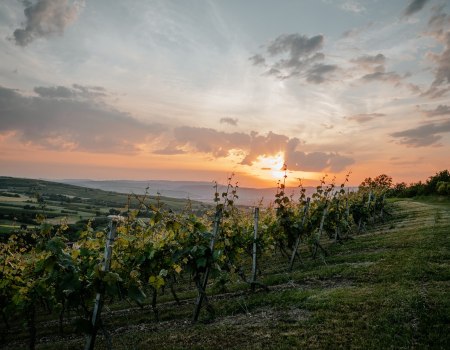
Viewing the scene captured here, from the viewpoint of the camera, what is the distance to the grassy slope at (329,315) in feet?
27.6

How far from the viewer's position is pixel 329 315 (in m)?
9.84

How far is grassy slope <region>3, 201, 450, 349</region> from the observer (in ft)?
27.6

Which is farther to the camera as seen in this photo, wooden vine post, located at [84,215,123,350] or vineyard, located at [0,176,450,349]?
vineyard, located at [0,176,450,349]

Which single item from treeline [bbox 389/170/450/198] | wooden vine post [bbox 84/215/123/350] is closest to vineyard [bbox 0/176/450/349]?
wooden vine post [bbox 84/215/123/350]

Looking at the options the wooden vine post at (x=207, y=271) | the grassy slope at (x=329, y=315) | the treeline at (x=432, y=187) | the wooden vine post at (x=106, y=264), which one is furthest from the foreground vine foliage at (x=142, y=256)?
the treeline at (x=432, y=187)

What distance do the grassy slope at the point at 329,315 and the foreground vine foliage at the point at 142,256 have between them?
3.67 feet

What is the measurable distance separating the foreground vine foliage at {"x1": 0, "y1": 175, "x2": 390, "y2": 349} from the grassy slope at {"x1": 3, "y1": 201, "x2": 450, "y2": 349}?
1.12 meters

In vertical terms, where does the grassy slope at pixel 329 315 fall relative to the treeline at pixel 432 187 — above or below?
below

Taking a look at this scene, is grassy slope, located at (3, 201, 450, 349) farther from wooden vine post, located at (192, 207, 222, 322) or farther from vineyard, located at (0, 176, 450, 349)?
wooden vine post, located at (192, 207, 222, 322)

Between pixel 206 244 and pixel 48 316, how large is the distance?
58.1 feet

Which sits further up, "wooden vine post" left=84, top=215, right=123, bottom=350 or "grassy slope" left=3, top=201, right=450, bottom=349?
"wooden vine post" left=84, top=215, right=123, bottom=350

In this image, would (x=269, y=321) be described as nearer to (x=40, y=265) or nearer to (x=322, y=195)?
(x=40, y=265)

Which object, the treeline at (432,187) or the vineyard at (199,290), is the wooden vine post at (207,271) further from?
the treeline at (432,187)

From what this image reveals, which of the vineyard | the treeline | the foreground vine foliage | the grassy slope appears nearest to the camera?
the foreground vine foliage
